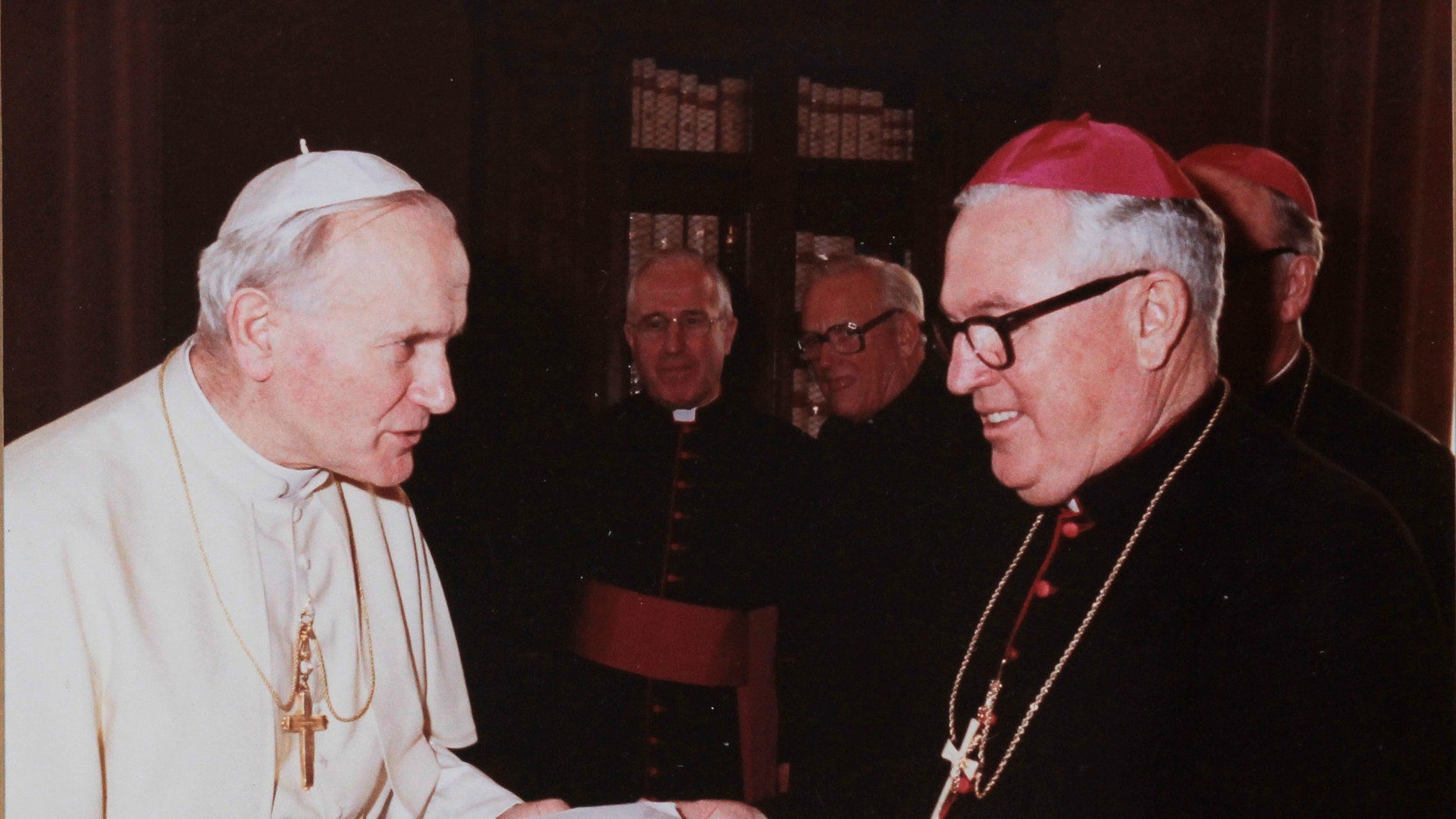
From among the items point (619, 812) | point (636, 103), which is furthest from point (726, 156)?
point (619, 812)

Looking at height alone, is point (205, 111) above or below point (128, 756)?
above

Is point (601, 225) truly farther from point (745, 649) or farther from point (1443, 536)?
point (1443, 536)

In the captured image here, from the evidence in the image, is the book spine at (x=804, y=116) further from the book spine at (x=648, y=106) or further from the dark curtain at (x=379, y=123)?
the dark curtain at (x=379, y=123)

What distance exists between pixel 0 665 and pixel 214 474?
1.31 ft

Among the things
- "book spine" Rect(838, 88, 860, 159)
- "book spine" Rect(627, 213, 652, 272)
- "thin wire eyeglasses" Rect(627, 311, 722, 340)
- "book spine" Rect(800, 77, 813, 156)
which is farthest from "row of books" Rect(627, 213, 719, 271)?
"thin wire eyeglasses" Rect(627, 311, 722, 340)

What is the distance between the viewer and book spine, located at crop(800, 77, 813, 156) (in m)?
4.70

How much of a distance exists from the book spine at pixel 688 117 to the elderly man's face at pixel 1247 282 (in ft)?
8.10

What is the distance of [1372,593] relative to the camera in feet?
4.45

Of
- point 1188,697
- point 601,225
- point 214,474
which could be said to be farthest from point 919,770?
point 601,225

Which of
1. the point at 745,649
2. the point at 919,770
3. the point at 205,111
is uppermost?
the point at 205,111

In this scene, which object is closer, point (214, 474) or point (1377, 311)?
point (214, 474)

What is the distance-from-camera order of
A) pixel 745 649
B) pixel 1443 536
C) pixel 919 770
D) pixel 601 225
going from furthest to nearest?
pixel 601 225 < pixel 745 649 < pixel 1443 536 < pixel 919 770

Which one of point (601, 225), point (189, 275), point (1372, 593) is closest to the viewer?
point (1372, 593)

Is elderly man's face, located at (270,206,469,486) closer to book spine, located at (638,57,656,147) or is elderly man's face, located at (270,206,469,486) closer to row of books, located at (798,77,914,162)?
book spine, located at (638,57,656,147)
